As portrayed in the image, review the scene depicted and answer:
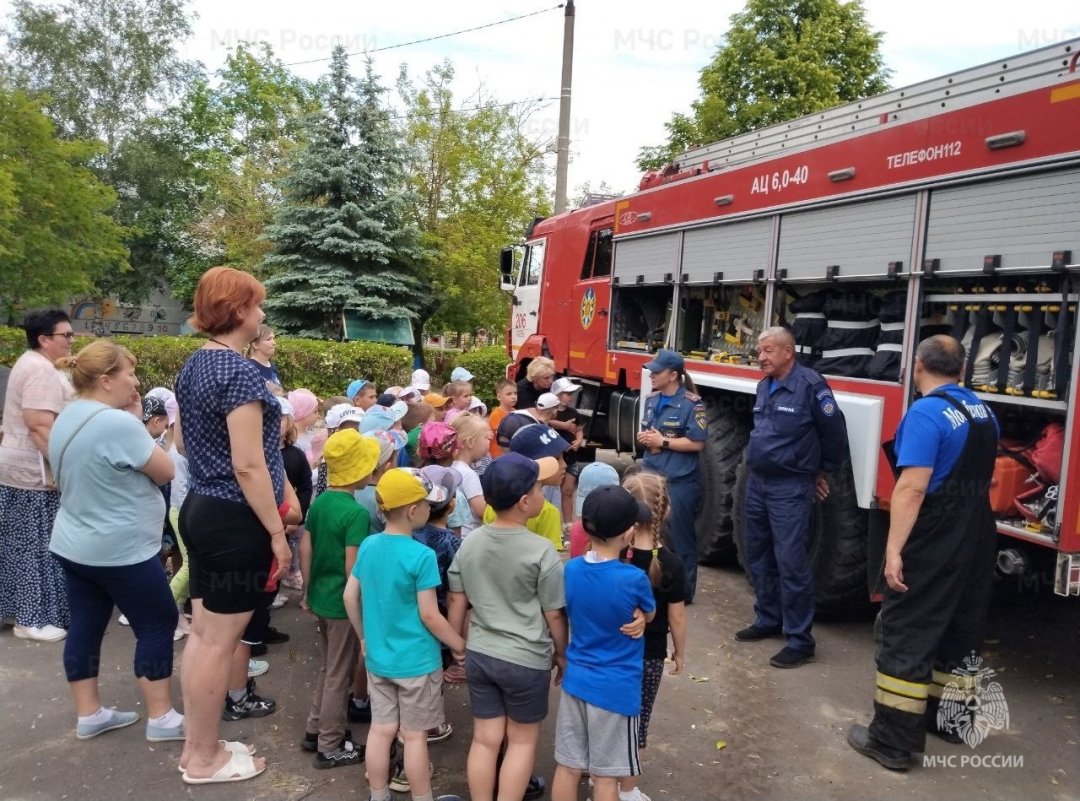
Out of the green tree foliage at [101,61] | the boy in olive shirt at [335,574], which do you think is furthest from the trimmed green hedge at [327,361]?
the green tree foliage at [101,61]

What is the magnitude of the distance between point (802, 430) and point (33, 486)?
4.26 metres

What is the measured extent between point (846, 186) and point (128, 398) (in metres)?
3.99

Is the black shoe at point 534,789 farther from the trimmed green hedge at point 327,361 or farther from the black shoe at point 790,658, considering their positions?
the trimmed green hedge at point 327,361

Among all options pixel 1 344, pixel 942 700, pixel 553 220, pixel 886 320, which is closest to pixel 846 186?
pixel 886 320

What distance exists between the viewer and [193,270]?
30578 millimetres

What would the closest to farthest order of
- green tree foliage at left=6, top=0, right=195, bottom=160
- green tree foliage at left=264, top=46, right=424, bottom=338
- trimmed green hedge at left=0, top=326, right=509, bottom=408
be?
trimmed green hedge at left=0, top=326, right=509, bottom=408 < green tree foliage at left=264, top=46, right=424, bottom=338 < green tree foliage at left=6, top=0, right=195, bottom=160

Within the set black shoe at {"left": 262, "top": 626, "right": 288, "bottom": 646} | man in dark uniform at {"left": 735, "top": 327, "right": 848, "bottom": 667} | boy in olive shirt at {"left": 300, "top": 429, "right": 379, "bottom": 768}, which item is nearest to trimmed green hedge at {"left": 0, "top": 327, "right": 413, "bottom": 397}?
black shoe at {"left": 262, "top": 626, "right": 288, "bottom": 646}

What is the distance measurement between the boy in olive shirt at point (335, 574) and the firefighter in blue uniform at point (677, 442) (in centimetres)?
217

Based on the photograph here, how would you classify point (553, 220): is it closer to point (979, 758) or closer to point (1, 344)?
point (979, 758)

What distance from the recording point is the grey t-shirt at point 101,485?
126 inches

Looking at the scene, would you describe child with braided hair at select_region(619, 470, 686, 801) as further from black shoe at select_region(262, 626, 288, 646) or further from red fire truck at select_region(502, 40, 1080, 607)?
black shoe at select_region(262, 626, 288, 646)

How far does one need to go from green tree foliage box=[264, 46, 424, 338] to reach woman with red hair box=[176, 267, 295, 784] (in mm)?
14565

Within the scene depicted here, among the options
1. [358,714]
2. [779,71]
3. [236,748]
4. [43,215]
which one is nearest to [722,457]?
[358,714]

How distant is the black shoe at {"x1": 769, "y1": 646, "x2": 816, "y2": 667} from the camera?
4375mm
